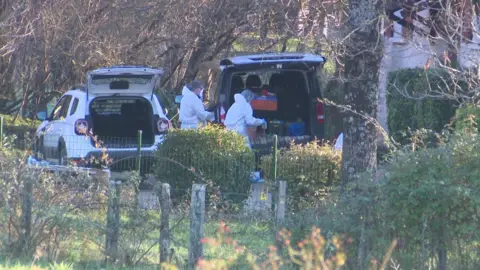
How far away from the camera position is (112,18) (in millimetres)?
19031

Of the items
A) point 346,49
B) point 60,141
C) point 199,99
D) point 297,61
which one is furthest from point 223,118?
point 346,49

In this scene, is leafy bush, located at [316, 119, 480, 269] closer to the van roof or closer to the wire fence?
the wire fence

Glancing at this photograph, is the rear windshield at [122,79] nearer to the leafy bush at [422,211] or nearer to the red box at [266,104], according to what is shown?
the red box at [266,104]

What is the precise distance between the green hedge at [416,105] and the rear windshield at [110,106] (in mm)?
4707

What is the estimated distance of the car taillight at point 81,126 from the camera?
13570mm

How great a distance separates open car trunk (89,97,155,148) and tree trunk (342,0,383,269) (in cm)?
410

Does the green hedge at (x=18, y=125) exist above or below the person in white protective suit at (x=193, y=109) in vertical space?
below

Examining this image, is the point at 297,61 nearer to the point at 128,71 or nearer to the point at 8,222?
the point at 128,71

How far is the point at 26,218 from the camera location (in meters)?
8.30

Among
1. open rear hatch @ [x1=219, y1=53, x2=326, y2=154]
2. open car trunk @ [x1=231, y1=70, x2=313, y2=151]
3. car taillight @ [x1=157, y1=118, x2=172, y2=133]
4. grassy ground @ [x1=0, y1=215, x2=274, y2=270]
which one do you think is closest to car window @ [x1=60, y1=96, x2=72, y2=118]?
car taillight @ [x1=157, y1=118, x2=172, y2=133]

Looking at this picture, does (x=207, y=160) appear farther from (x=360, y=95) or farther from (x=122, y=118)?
(x=122, y=118)

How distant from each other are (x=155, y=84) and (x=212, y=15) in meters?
4.90

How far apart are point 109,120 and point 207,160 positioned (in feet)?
11.6

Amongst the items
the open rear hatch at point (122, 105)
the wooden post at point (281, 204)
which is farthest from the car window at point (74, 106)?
the wooden post at point (281, 204)
